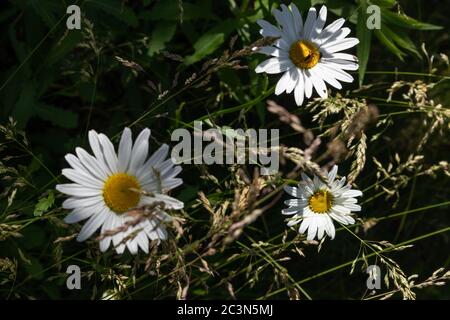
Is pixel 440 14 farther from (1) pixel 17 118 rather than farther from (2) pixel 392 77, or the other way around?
(1) pixel 17 118

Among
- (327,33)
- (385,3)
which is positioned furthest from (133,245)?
(385,3)

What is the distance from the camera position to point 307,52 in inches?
72.1

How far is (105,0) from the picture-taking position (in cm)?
193

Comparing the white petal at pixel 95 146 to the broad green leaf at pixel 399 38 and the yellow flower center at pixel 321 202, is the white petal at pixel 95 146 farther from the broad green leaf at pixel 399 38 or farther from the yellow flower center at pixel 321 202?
the broad green leaf at pixel 399 38

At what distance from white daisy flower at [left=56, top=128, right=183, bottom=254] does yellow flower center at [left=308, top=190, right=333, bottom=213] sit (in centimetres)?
47

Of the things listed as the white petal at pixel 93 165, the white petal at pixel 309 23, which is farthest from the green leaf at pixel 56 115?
the white petal at pixel 309 23

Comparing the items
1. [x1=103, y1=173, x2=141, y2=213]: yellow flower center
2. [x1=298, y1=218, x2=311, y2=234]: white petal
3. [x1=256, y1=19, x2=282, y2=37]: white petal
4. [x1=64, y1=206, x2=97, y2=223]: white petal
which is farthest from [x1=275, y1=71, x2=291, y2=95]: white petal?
[x1=64, y1=206, x2=97, y2=223]: white petal

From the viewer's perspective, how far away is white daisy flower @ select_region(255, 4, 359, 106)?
69.8 inches

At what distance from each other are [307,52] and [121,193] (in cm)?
67

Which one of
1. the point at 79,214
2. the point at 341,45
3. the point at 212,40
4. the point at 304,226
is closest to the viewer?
the point at 79,214

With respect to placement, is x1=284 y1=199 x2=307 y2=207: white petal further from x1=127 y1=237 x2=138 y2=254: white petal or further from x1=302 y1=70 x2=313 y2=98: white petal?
x1=127 y1=237 x2=138 y2=254: white petal

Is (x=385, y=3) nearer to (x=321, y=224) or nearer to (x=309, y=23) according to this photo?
(x=309, y=23)

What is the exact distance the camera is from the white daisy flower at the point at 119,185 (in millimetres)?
1495
